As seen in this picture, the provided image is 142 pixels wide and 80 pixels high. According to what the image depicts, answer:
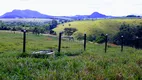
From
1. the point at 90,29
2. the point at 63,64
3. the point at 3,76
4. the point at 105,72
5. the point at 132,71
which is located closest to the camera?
the point at 3,76

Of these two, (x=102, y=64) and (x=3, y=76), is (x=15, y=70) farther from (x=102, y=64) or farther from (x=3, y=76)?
(x=102, y=64)

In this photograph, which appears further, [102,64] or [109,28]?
[109,28]

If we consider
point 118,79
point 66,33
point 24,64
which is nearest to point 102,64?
point 118,79

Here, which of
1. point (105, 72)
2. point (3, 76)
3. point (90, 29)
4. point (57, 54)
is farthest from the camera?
point (90, 29)

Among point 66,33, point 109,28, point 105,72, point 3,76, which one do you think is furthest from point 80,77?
point 109,28

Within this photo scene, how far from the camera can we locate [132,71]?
681cm

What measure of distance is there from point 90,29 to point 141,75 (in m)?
137

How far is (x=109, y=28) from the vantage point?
15375cm

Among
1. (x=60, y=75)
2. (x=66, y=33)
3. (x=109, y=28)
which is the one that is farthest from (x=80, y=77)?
(x=109, y=28)

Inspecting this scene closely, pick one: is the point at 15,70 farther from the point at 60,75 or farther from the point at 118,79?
the point at 118,79

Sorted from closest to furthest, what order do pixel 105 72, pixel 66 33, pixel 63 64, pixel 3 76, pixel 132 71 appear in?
pixel 3 76
pixel 105 72
pixel 132 71
pixel 63 64
pixel 66 33

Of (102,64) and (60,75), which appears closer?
(60,75)

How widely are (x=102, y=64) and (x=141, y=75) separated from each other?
140cm

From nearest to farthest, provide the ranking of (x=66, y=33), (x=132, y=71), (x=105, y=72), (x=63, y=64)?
(x=105, y=72) → (x=132, y=71) → (x=63, y=64) → (x=66, y=33)
